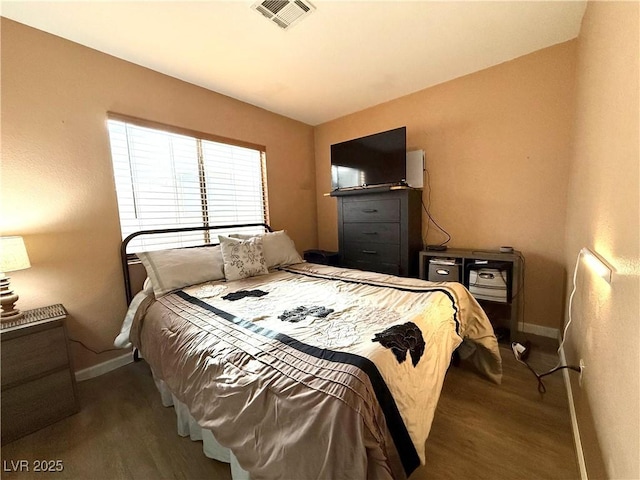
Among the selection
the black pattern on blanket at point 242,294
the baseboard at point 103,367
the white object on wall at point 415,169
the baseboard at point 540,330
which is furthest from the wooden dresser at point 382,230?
the baseboard at point 103,367

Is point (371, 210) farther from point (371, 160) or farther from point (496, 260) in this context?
point (496, 260)

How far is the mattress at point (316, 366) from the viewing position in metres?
0.75

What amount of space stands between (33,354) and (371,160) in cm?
301

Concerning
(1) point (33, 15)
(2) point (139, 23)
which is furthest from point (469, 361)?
(1) point (33, 15)

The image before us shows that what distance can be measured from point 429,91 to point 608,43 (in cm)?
176

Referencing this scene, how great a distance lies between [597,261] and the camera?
101 cm

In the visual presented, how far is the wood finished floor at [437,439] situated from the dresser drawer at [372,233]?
138 cm

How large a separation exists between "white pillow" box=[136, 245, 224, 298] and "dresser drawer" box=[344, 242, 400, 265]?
147 centimetres

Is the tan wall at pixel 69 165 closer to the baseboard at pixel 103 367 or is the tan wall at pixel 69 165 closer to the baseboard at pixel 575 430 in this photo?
the baseboard at pixel 103 367

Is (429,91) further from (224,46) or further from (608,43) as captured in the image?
(224,46)

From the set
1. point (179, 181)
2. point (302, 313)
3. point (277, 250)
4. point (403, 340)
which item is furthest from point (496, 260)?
point (179, 181)

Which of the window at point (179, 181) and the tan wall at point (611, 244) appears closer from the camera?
the tan wall at point (611, 244)

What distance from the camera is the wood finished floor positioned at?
119 cm

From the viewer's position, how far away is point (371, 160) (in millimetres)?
2869
